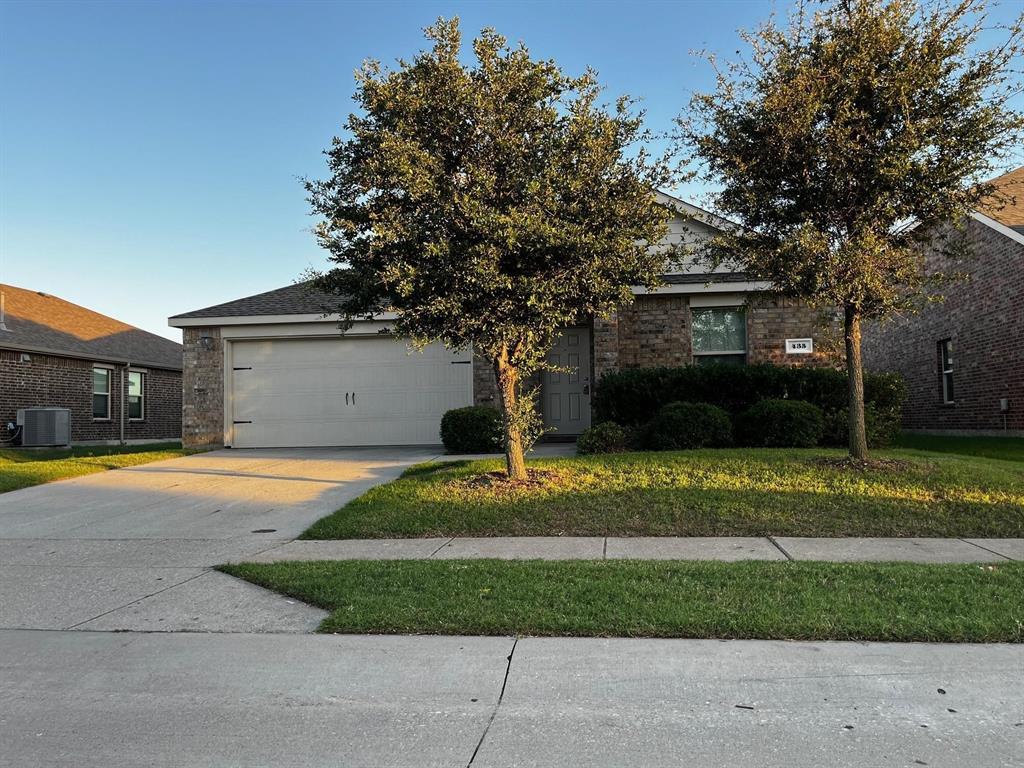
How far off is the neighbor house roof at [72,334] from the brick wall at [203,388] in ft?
17.9

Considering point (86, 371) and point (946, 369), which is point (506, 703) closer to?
point (946, 369)

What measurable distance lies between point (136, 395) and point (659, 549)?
823 inches

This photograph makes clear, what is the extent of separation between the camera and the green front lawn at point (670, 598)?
15.0 ft

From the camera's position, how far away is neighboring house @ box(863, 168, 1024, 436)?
48.4 ft

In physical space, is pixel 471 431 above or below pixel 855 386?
below

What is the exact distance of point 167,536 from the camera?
8.25 m

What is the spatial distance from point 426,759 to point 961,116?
9.30 m

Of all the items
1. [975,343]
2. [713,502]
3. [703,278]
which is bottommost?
[713,502]

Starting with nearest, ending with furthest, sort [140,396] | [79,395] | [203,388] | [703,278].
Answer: [703,278] < [203,388] < [79,395] < [140,396]

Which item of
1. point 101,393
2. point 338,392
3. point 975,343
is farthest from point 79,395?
point 975,343

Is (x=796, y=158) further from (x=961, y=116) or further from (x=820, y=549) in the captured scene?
(x=820, y=549)

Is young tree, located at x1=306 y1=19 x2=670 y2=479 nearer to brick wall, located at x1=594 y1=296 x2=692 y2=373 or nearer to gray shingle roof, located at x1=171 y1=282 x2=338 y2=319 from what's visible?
brick wall, located at x1=594 y1=296 x2=692 y2=373

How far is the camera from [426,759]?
3.17m

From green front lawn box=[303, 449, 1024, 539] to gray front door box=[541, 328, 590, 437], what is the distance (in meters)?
5.40
